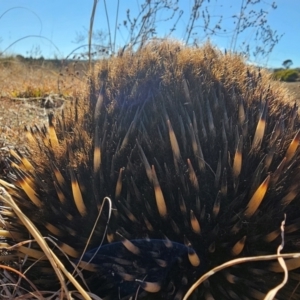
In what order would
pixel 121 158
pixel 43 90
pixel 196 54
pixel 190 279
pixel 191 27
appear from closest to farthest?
pixel 190 279
pixel 121 158
pixel 196 54
pixel 191 27
pixel 43 90

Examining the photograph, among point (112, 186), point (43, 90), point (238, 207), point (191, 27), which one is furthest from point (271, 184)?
point (43, 90)

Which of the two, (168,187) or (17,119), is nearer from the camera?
(168,187)

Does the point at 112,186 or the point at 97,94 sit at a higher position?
the point at 97,94

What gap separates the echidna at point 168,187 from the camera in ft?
4.09

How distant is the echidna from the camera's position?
4.09 feet

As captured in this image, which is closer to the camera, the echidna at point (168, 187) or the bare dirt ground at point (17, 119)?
the echidna at point (168, 187)

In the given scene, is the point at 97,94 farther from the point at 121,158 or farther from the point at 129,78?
the point at 121,158

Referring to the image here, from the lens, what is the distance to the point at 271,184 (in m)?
1.28

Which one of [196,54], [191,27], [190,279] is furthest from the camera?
[191,27]

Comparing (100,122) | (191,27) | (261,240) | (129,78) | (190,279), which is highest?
(191,27)

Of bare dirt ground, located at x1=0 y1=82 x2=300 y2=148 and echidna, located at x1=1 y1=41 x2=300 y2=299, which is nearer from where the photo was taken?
echidna, located at x1=1 y1=41 x2=300 y2=299

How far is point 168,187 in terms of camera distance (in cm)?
127

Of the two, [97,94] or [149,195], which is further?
[97,94]

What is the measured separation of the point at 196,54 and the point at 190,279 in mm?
766
